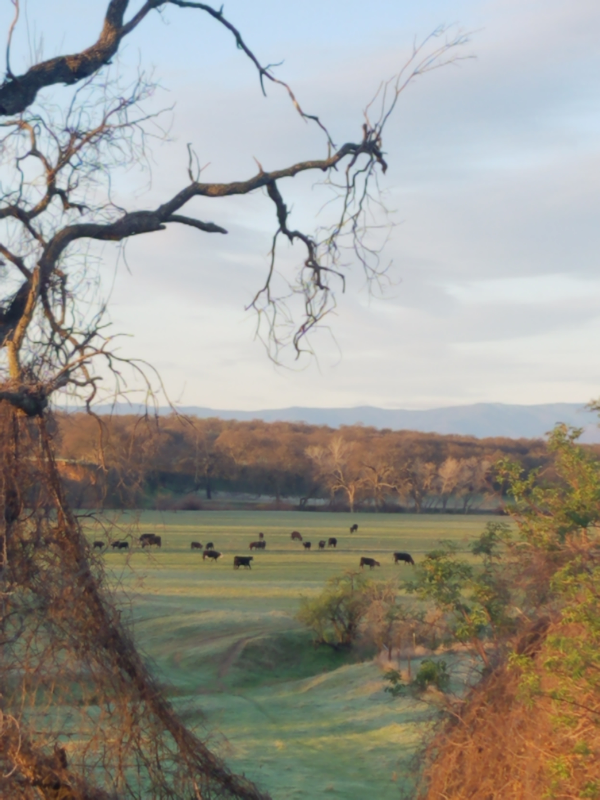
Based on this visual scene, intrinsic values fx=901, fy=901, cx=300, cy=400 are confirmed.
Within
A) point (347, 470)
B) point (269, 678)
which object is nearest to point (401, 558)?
point (269, 678)

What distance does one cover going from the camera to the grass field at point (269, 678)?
11047 mm

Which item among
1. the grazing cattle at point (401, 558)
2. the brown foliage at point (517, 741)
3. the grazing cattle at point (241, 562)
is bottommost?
the grazing cattle at point (241, 562)

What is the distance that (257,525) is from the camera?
7025 cm

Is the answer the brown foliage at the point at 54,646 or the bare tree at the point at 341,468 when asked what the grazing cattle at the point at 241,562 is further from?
the bare tree at the point at 341,468

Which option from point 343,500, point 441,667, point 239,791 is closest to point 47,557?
point 239,791

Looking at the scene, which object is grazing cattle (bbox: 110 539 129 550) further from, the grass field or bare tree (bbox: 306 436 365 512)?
bare tree (bbox: 306 436 365 512)

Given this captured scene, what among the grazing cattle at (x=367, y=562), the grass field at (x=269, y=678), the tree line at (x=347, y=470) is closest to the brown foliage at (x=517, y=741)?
the grass field at (x=269, y=678)

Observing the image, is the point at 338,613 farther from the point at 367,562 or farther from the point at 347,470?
the point at 347,470

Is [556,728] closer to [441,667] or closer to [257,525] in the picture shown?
[441,667]

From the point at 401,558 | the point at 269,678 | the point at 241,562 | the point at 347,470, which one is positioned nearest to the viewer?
the point at 269,678

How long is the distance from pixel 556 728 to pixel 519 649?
173 cm

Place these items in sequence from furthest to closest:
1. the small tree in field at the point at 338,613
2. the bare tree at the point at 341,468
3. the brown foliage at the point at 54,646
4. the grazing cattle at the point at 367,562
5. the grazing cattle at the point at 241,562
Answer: the bare tree at the point at 341,468 < the grazing cattle at the point at 241,562 < the grazing cattle at the point at 367,562 < the small tree in field at the point at 338,613 < the brown foliage at the point at 54,646

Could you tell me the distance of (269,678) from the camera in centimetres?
2047

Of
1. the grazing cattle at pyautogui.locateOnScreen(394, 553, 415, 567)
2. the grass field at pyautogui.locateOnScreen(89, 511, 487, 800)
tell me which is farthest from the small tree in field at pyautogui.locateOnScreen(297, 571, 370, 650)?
the grazing cattle at pyautogui.locateOnScreen(394, 553, 415, 567)
